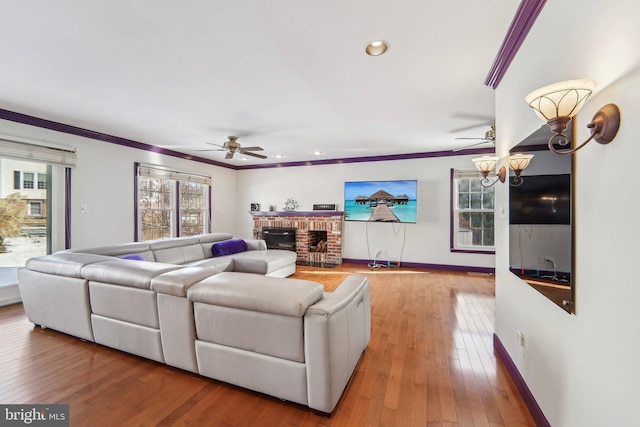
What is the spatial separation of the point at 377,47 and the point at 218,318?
2206mm

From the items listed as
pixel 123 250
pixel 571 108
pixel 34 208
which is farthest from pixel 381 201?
pixel 34 208

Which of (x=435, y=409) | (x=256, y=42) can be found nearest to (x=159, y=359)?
(x=435, y=409)

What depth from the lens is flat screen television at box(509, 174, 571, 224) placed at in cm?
127

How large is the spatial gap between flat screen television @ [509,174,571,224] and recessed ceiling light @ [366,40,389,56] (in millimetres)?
1316

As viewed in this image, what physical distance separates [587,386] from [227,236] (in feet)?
16.9

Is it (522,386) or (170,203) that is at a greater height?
(170,203)

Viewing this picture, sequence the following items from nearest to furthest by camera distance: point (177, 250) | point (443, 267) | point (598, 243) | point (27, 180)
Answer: point (598, 243) → point (27, 180) → point (177, 250) → point (443, 267)

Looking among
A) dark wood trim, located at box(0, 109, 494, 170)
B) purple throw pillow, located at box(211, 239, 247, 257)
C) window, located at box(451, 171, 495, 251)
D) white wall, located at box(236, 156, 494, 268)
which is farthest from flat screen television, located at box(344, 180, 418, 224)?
purple throw pillow, located at box(211, 239, 247, 257)

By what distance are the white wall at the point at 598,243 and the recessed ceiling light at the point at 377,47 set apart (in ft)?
2.94

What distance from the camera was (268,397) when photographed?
1765mm

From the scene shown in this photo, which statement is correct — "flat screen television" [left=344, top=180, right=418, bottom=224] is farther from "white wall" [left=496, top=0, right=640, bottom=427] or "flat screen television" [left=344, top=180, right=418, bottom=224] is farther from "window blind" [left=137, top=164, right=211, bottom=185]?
"white wall" [left=496, top=0, right=640, bottom=427]

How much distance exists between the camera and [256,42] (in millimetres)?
1931

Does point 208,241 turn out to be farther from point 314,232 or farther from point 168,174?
point 314,232

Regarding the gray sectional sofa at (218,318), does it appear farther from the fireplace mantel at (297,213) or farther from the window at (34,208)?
the fireplace mantel at (297,213)
